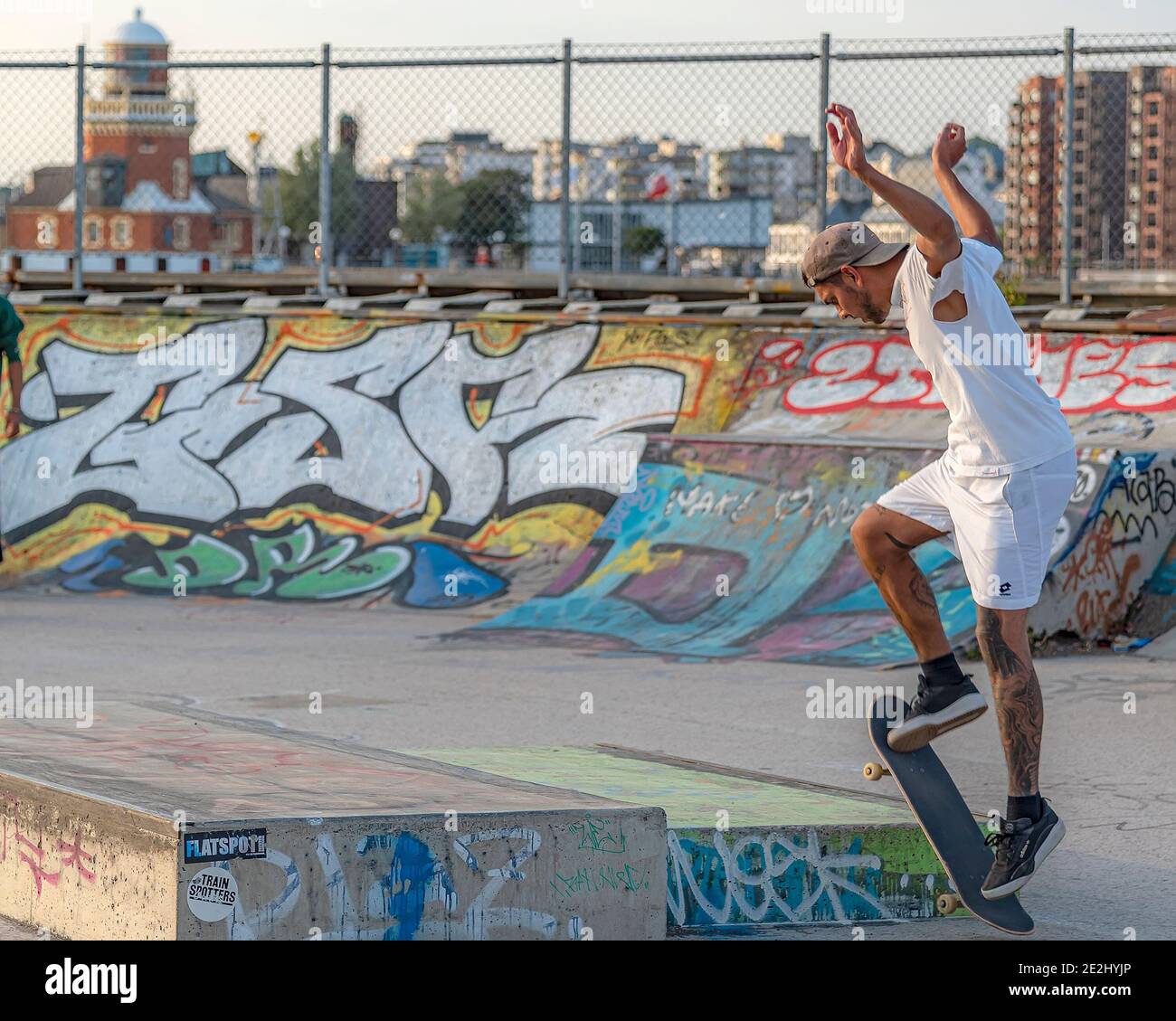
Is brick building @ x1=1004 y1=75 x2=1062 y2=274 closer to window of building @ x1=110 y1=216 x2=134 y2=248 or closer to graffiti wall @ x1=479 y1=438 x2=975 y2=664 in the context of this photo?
graffiti wall @ x1=479 y1=438 x2=975 y2=664

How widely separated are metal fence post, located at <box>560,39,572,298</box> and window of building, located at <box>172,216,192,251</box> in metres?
93.5

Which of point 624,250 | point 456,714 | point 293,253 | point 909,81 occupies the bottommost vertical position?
point 456,714

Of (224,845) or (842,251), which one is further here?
(842,251)

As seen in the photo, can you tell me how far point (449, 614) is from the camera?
11828 millimetres

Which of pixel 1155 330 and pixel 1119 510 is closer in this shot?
pixel 1119 510

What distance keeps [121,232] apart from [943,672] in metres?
105

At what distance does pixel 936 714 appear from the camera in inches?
186

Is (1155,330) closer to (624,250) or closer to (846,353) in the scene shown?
(846,353)

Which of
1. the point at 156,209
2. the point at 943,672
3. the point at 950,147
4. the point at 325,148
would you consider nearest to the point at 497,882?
the point at 943,672

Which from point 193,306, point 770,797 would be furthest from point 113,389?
point 770,797

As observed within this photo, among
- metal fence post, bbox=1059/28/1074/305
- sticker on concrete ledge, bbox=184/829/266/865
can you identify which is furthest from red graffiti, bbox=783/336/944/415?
sticker on concrete ledge, bbox=184/829/266/865

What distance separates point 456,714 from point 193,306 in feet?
27.6

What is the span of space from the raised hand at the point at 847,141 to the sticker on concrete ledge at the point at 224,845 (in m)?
2.21

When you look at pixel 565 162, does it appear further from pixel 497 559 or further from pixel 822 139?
pixel 497 559
